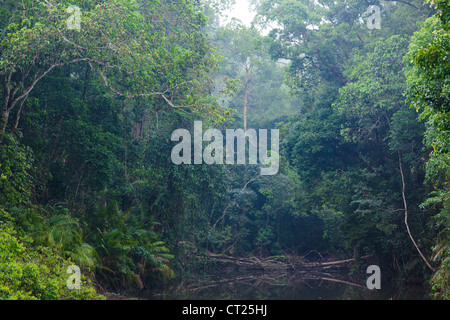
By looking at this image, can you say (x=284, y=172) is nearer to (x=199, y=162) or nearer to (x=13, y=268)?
(x=199, y=162)

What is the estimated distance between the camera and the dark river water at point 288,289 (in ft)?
38.1

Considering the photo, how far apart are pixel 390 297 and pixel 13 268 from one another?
9314 mm

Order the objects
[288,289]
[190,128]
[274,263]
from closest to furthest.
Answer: [288,289] < [190,128] < [274,263]

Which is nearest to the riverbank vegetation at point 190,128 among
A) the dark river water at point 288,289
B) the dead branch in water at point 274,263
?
the dead branch in water at point 274,263

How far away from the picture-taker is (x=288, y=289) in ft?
44.6

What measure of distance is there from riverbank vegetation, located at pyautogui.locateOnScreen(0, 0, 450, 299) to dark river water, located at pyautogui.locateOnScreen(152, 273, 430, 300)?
32.3 inches

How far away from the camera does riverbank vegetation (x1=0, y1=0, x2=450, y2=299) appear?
9.30 meters

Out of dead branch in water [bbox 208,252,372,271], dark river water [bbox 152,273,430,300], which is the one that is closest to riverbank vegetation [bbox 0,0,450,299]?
dead branch in water [bbox 208,252,372,271]

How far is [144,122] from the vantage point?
18703mm

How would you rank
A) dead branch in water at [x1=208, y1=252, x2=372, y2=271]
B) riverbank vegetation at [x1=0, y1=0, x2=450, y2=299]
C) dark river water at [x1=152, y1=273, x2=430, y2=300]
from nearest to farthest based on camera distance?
riverbank vegetation at [x1=0, y1=0, x2=450, y2=299] < dark river water at [x1=152, y1=273, x2=430, y2=300] < dead branch in water at [x1=208, y1=252, x2=372, y2=271]

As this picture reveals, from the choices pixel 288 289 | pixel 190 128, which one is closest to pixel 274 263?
pixel 288 289

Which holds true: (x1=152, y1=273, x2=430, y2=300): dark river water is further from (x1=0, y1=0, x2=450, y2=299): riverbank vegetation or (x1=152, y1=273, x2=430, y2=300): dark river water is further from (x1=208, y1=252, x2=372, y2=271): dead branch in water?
(x1=208, y1=252, x2=372, y2=271): dead branch in water

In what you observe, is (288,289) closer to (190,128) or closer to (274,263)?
(274,263)

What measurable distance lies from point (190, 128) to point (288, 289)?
6413mm
